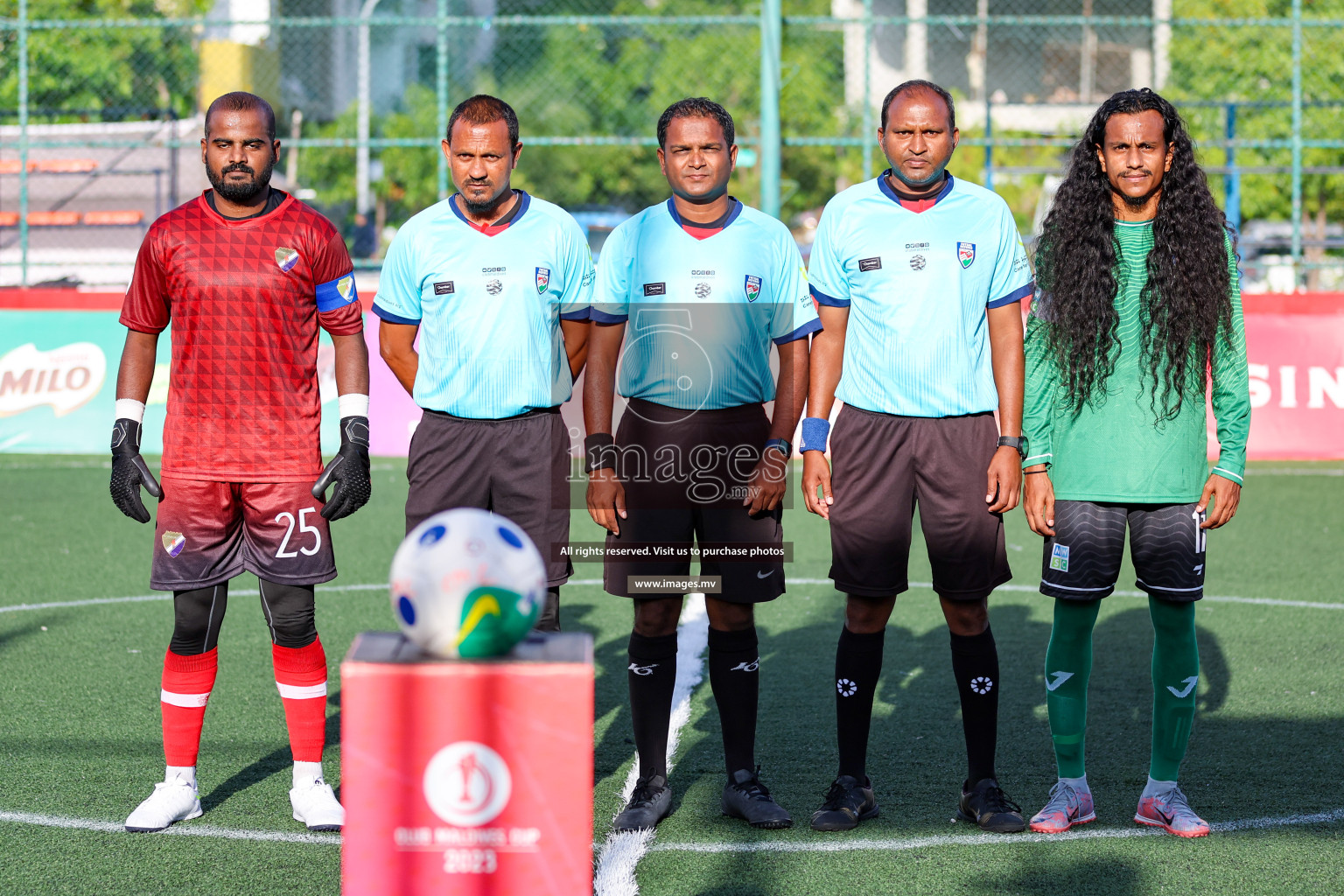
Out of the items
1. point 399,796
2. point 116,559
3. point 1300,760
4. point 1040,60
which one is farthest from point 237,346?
point 1040,60

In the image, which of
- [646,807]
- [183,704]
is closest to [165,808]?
[183,704]

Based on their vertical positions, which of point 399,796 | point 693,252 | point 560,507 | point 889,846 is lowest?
point 889,846

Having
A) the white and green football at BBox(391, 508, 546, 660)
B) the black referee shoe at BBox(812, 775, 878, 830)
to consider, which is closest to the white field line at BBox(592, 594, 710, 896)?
the black referee shoe at BBox(812, 775, 878, 830)

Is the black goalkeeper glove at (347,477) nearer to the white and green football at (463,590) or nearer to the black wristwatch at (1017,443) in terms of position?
the white and green football at (463,590)

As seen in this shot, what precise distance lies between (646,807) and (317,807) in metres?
1.03

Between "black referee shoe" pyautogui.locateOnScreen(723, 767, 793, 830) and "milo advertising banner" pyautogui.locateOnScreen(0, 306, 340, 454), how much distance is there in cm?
820

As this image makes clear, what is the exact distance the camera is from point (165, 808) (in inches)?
167

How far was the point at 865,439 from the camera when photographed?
425 centimetres

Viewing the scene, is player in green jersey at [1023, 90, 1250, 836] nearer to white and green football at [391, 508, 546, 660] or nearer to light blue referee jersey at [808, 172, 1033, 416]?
light blue referee jersey at [808, 172, 1033, 416]

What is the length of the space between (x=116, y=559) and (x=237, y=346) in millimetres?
4730

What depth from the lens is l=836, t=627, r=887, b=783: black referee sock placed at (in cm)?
439

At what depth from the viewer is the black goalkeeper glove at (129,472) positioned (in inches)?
172

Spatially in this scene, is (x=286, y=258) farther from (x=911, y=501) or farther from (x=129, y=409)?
(x=911, y=501)

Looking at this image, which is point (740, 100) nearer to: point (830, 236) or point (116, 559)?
point (116, 559)
